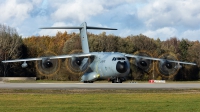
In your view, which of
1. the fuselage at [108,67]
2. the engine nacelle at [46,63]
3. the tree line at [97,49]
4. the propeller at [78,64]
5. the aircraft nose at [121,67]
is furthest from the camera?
the tree line at [97,49]

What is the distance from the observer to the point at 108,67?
164 feet

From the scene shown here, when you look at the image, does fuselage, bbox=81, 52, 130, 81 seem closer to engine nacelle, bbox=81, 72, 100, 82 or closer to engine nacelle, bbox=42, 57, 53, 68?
engine nacelle, bbox=81, 72, 100, 82

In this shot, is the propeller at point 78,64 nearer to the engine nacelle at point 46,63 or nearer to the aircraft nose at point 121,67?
the engine nacelle at point 46,63

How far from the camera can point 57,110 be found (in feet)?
54.9

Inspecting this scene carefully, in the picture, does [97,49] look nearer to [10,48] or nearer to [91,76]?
[10,48]

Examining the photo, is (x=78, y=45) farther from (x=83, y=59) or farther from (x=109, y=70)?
(x=109, y=70)

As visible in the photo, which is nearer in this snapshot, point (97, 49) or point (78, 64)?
point (78, 64)

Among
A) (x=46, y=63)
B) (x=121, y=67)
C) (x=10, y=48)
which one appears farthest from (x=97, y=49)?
(x=121, y=67)

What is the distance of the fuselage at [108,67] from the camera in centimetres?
4819

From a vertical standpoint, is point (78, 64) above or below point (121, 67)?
above

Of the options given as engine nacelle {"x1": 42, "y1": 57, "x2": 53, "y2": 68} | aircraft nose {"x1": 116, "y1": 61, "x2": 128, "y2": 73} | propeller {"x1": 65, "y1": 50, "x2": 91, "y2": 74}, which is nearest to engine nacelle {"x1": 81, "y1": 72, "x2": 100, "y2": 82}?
propeller {"x1": 65, "y1": 50, "x2": 91, "y2": 74}

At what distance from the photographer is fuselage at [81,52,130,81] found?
4819 centimetres

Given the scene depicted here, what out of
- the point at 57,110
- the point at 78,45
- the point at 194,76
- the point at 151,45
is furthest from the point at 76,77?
the point at 57,110

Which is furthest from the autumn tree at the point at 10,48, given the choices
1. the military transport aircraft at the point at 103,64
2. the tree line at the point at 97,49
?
the military transport aircraft at the point at 103,64
